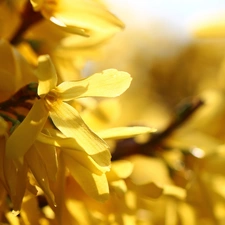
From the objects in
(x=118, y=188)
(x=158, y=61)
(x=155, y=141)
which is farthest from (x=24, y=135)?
(x=158, y=61)

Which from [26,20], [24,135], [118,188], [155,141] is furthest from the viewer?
[155,141]

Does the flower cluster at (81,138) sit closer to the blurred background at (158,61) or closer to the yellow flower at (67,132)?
the yellow flower at (67,132)

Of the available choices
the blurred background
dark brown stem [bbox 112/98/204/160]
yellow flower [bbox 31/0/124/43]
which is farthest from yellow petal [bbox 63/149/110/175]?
the blurred background

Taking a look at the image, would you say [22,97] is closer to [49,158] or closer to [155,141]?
[49,158]

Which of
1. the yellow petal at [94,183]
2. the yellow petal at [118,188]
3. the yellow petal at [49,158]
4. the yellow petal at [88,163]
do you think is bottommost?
the yellow petal at [118,188]

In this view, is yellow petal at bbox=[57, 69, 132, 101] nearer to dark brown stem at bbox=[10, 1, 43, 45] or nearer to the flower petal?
the flower petal

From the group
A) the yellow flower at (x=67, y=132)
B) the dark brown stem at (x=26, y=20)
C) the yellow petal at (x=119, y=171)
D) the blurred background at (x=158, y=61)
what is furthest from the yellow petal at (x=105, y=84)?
the blurred background at (x=158, y=61)

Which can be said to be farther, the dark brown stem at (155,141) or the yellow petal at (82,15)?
the dark brown stem at (155,141)
